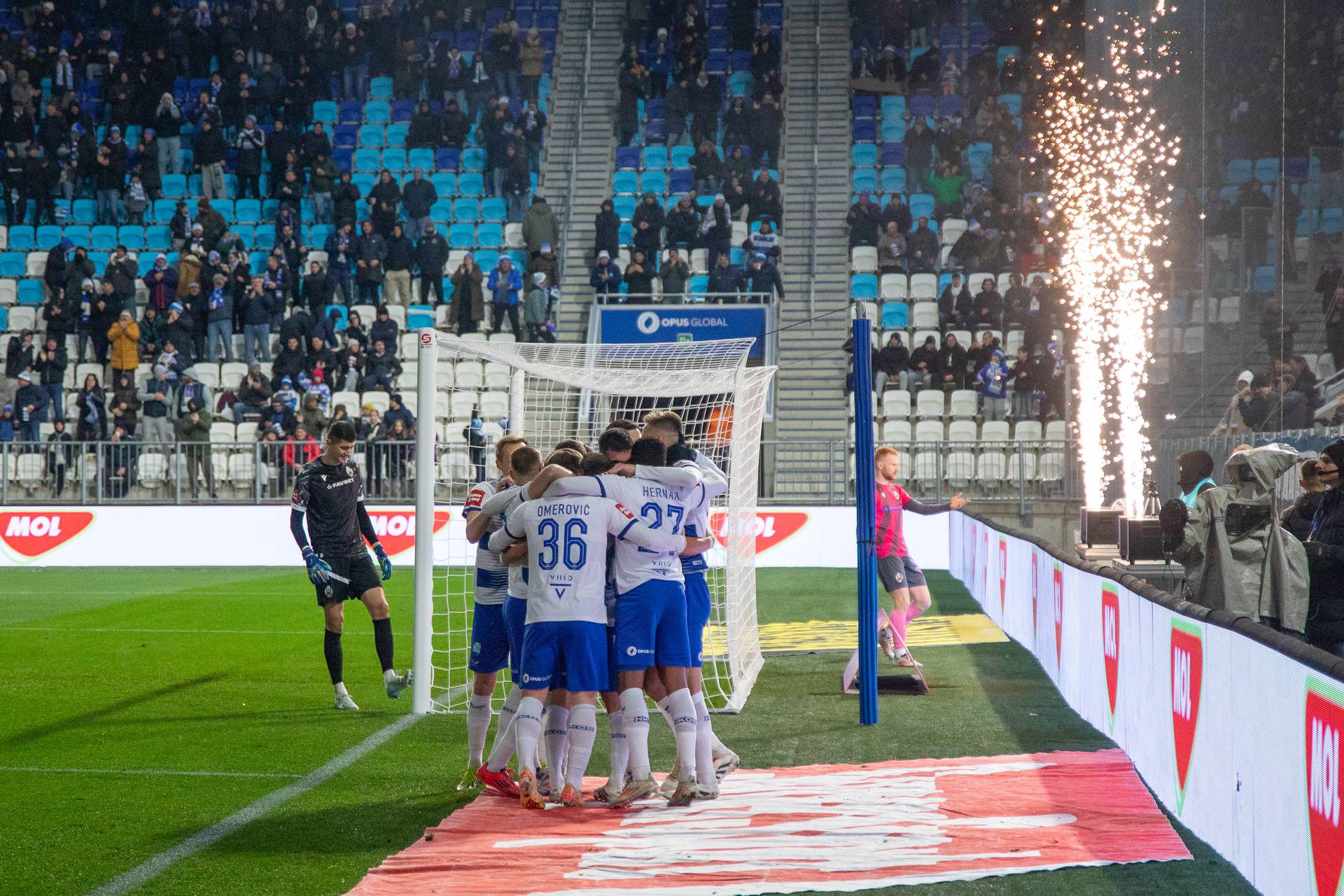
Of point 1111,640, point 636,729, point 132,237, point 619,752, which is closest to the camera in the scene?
point 636,729

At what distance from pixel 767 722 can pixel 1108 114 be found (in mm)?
17493

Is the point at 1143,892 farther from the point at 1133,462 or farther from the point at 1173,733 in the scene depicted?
the point at 1133,462

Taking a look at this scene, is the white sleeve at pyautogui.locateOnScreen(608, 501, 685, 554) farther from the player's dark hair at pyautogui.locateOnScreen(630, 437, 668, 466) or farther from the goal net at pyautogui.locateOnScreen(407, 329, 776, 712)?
the goal net at pyautogui.locateOnScreen(407, 329, 776, 712)

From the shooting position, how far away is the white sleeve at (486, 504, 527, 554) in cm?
680

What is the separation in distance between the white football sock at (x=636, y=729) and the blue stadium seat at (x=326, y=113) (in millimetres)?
26948

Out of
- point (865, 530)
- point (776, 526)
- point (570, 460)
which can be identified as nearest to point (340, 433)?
point (570, 460)

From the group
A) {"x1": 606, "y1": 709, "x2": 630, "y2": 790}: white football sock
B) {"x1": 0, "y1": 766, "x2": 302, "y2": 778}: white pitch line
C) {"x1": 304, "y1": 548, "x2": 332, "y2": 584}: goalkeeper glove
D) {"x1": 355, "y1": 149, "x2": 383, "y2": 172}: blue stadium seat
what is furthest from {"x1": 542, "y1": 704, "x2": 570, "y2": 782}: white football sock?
{"x1": 355, "y1": 149, "x2": 383, "y2": 172}: blue stadium seat

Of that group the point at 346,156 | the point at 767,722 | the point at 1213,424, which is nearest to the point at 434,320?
the point at 346,156

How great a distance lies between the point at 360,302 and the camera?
2672 cm

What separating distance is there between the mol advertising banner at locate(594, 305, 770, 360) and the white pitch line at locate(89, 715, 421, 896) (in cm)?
1590

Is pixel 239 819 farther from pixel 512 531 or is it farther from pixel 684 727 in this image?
pixel 684 727

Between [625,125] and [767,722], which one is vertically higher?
[625,125]

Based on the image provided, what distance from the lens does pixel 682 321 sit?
2452 cm

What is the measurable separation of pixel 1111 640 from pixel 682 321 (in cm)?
1689
